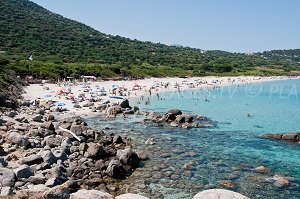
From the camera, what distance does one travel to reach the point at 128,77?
288ft

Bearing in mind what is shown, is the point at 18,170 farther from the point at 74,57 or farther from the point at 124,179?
the point at 74,57

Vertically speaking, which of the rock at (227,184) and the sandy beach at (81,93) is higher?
the sandy beach at (81,93)

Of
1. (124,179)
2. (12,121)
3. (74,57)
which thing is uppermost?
(74,57)

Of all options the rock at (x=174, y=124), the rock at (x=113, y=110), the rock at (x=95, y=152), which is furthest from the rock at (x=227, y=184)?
the rock at (x=113, y=110)

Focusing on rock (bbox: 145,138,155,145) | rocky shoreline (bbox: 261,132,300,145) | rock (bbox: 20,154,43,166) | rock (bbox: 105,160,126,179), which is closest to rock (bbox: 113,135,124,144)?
rock (bbox: 145,138,155,145)

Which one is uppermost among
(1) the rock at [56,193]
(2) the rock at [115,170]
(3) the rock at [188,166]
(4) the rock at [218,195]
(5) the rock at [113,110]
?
(1) the rock at [56,193]

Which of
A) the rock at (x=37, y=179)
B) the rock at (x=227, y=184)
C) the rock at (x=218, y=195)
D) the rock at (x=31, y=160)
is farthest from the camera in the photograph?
the rock at (x=31, y=160)

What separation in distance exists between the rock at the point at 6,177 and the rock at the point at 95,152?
6.35m

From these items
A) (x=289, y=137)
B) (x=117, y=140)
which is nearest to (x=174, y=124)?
(x=117, y=140)

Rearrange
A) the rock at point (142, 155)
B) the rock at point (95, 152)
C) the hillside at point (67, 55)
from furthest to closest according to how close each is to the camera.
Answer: the hillside at point (67, 55) < the rock at point (142, 155) < the rock at point (95, 152)

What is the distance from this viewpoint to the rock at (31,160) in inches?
743

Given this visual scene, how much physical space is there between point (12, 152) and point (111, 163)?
20.6 ft

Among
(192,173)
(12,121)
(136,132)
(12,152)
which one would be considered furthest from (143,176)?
(12,121)

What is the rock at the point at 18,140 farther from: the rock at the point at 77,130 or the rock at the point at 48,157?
the rock at the point at 77,130
